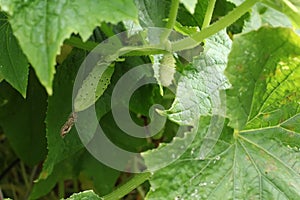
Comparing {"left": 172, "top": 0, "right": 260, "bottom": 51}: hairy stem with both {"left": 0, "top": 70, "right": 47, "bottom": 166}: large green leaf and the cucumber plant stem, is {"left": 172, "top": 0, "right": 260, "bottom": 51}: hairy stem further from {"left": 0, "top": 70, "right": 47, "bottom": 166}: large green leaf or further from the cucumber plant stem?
{"left": 0, "top": 70, "right": 47, "bottom": 166}: large green leaf

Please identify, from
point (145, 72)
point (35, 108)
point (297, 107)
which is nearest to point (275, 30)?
point (297, 107)

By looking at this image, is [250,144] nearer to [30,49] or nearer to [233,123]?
[233,123]

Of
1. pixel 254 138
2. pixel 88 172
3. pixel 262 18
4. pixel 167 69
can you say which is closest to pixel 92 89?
pixel 167 69

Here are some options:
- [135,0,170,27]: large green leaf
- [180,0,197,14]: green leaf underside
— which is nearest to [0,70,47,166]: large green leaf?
[135,0,170,27]: large green leaf

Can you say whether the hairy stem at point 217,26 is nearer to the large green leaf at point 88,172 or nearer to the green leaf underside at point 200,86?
the green leaf underside at point 200,86

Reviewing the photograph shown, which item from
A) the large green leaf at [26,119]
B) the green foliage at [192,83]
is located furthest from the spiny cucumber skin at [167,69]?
the large green leaf at [26,119]
